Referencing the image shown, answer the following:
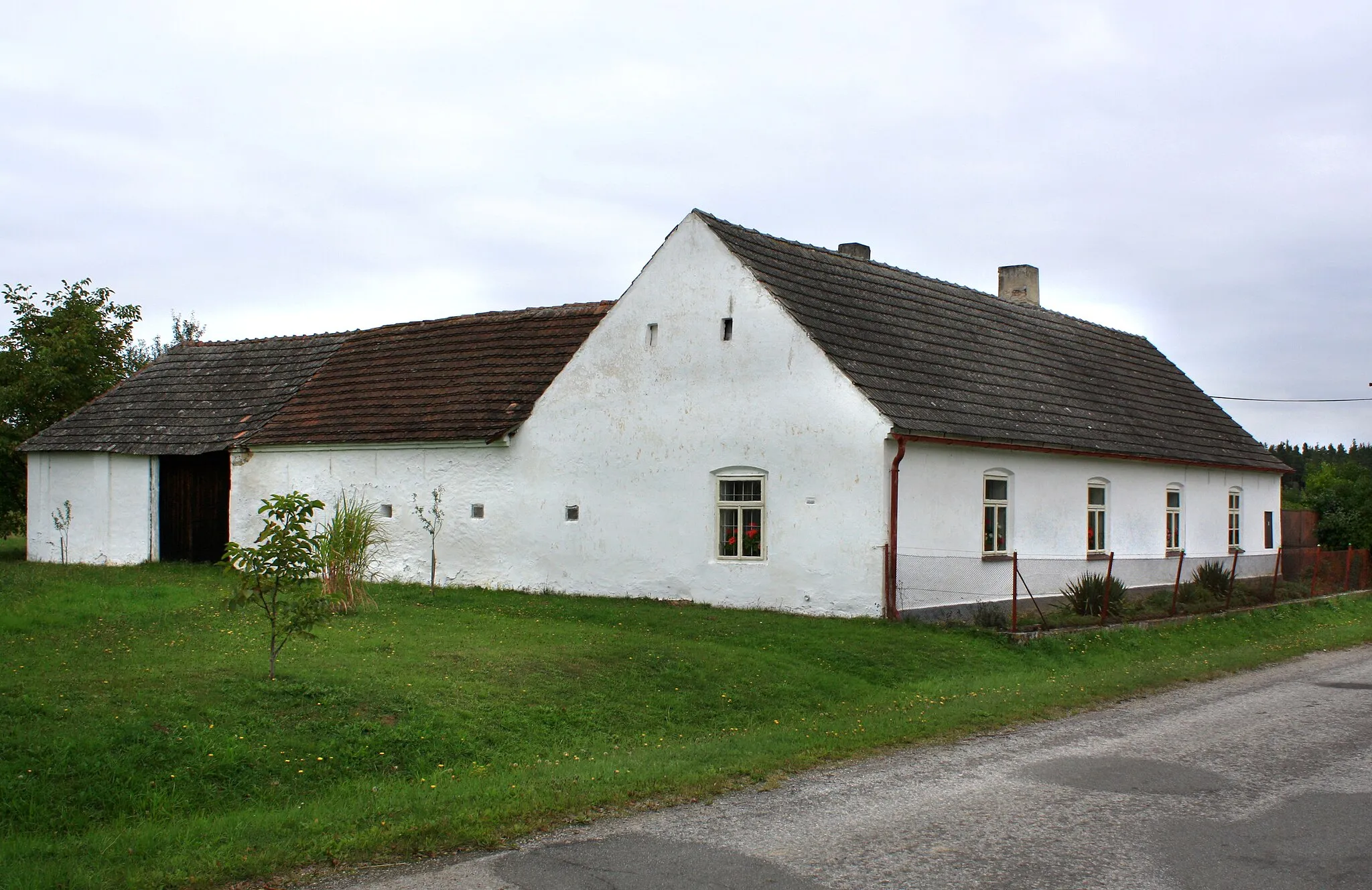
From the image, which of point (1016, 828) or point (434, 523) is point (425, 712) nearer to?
point (1016, 828)

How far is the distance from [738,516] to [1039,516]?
5.62m

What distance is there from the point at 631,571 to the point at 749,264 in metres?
5.51

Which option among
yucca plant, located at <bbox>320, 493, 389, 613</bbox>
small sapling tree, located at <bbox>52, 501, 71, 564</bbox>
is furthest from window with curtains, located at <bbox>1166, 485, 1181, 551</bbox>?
small sapling tree, located at <bbox>52, 501, 71, 564</bbox>

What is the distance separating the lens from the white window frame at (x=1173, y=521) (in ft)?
81.7

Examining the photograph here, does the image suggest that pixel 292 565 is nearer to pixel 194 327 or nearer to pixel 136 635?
pixel 136 635

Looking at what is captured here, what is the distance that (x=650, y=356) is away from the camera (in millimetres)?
20016

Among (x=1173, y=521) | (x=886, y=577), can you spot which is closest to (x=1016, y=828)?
(x=886, y=577)

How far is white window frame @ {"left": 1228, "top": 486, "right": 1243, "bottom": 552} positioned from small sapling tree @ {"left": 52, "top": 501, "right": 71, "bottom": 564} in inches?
1054

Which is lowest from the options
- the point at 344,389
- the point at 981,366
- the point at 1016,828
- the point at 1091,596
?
Result: the point at 1016,828

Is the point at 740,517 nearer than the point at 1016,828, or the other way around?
the point at 1016,828

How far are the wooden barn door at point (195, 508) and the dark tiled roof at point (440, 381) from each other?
1.61 metres

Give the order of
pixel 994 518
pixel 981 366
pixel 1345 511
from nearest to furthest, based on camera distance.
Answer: pixel 994 518, pixel 981 366, pixel 1345 511

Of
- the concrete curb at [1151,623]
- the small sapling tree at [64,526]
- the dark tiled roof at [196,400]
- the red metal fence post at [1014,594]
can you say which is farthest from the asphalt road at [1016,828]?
the small sapling tree at [64,526]

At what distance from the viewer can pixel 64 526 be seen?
2673 centimetres
